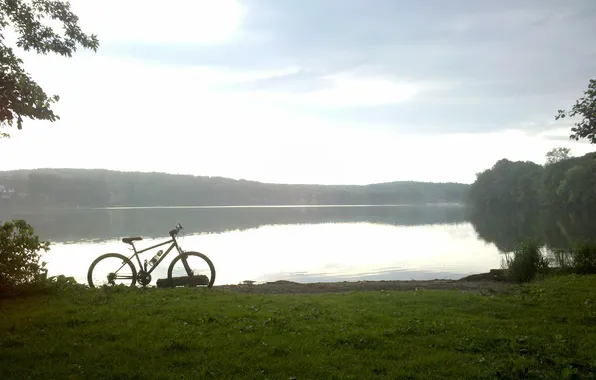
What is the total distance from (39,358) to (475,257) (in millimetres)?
25750

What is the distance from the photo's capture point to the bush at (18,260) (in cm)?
918

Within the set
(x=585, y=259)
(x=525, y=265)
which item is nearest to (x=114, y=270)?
(x=525, y=265)

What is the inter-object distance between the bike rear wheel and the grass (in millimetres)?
1852

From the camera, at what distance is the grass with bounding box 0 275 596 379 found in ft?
17.1

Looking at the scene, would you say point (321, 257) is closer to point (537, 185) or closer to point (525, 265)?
point (525, 265)

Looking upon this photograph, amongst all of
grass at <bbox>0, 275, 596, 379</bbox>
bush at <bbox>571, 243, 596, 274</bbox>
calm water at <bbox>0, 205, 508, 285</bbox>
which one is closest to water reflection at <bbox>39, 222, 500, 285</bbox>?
calm water at <bbox>0, 205, 508, 285</bbox>

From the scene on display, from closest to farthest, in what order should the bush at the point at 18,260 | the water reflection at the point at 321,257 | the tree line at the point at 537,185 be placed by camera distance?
the bush at the point at 18,260 < the water reflection at the point at 321,257 < the tree line at the point at 537,185

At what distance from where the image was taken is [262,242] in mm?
36031

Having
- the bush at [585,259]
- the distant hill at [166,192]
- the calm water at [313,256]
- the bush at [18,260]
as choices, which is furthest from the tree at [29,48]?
the distant hill at [166,192]

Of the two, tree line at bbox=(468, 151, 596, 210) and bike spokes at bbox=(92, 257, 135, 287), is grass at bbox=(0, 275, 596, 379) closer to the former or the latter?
bike spokes at bbox=(92, 257, 135, 287)

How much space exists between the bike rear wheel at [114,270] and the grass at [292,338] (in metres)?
1.85

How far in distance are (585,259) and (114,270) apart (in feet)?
49.9

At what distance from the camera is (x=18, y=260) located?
938cm

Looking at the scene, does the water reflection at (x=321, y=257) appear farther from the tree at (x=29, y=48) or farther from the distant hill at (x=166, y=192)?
the distant hill at (x=166, y=192)
